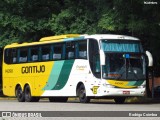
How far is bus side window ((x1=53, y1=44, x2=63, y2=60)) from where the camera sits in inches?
1300

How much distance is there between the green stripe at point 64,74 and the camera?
32.2 metres

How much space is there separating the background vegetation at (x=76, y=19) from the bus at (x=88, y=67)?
230cm

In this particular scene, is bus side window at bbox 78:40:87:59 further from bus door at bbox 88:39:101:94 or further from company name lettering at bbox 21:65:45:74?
company name lettering at bbox 21:65:45:74

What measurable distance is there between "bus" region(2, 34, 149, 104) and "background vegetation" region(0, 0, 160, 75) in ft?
7.56

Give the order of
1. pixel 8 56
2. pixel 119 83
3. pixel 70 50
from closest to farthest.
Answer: pixel 119 83 → pixel 70 50 → pixel 8 56

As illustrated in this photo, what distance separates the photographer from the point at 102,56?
98.4ft

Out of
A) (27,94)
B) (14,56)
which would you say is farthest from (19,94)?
(14,56)

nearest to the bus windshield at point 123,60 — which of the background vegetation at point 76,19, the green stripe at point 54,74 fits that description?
the background vegetation at point 76,19

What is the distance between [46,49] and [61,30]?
7072 millimetres

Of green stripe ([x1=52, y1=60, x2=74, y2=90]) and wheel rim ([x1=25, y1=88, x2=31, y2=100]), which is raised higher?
green stripe ([x1=52, y1=60, x2=74, y2=90])

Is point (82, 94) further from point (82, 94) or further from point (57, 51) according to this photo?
point (57, 51)

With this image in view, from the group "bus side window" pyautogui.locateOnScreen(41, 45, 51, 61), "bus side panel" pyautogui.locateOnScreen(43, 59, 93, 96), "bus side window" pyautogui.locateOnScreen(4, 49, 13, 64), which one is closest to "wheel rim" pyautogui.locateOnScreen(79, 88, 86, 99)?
"bus side panel" pyautogui.locateOnScreen(43, 59, 93, 96)

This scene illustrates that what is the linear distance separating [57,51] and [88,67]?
329cm

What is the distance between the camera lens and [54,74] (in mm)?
33531
